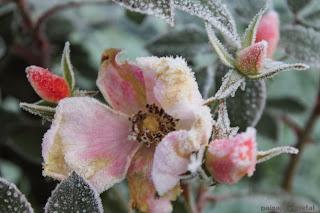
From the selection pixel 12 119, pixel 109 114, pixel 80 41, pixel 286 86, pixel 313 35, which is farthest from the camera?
pixel 286 86

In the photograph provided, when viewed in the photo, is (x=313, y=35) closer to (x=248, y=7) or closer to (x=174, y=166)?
(x=248, y=7)

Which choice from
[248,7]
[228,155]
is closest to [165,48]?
[248,7]

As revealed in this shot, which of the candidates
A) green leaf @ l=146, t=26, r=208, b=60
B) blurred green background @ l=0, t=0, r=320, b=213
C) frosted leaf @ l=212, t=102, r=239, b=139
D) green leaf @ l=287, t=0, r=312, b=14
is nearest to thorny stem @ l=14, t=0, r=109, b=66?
blurred green background @ l=0, t=0, r=320, b=213

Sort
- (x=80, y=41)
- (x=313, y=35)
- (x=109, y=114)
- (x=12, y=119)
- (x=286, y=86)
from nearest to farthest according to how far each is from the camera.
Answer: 1. (x=109, y=114)
2. (x=313, y=35)
3. (x=12, y=119)
4. (x=80, y=41)
5. (x=286, y=86)

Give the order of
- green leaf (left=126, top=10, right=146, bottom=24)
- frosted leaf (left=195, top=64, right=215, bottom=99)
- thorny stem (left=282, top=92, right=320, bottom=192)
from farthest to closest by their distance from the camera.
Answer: thorny stem (left=282, top=92, right=320, bottom=192) → green leaf (left=126, top=10, right=146, bottom=24) → frosted leaf (left=195, top=64, right=215, bottom=99)

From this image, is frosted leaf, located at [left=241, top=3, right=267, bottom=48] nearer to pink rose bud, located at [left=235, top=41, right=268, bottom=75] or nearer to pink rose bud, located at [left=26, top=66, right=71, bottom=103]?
pink rose bud, located at [left=235, top=41, right=268, bottom=75]

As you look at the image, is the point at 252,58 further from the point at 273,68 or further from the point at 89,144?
the point at 89,144

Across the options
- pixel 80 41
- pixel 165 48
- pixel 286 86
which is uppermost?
pixel 165 48

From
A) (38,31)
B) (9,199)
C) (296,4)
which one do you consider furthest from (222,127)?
(38,31)

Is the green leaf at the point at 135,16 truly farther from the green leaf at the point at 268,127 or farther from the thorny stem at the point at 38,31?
the green leaf at the point at 268,127
